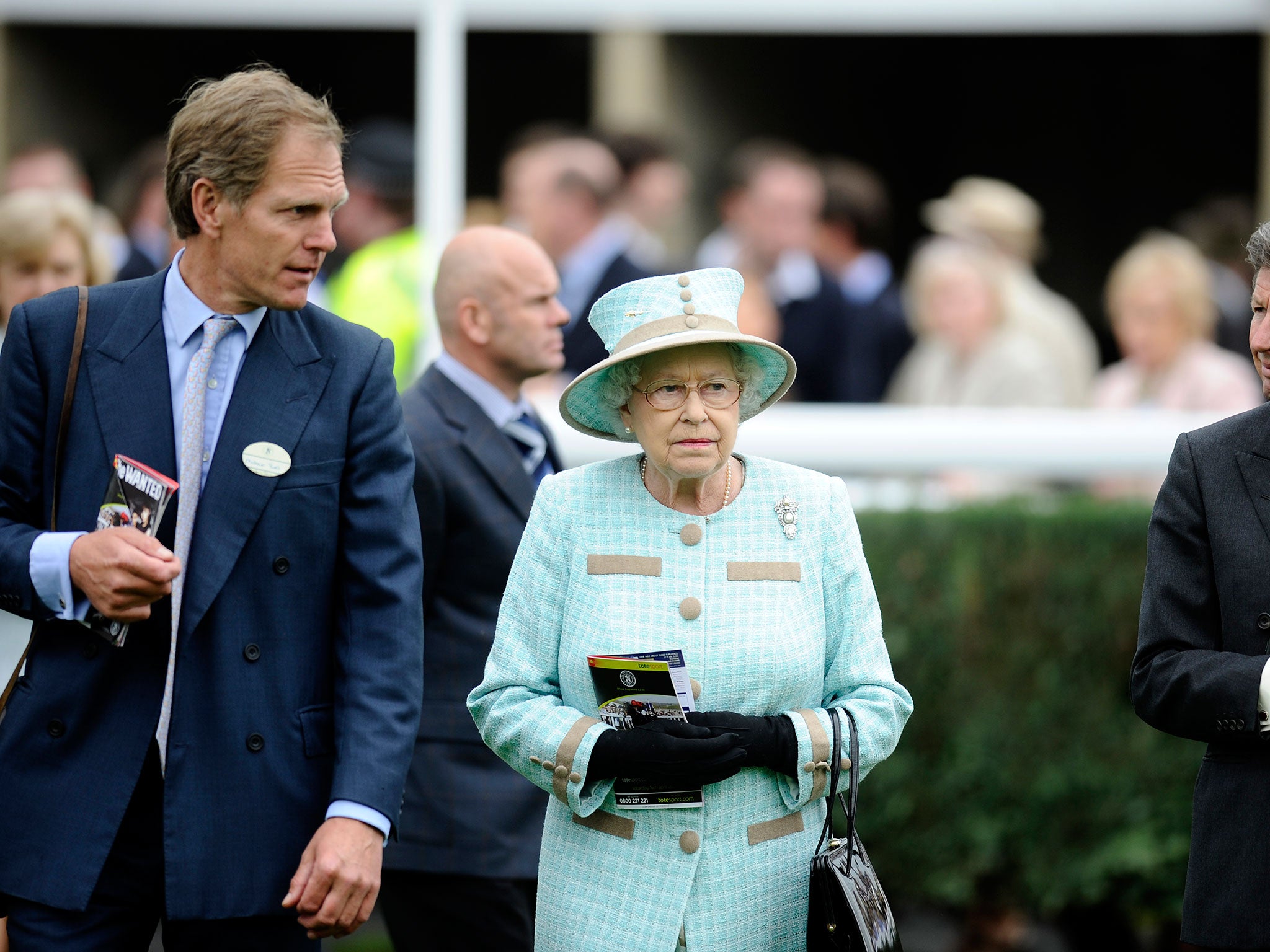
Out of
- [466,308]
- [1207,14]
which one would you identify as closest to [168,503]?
[466,308]

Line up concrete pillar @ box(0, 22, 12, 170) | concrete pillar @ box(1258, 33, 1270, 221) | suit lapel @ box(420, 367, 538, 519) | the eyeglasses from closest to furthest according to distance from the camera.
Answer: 1. the eyeglasses
2. suit lapel @ box(420, 367, 538, 519)
3. concrete pillar @ box(1258, 33, 1270, 221)
4. concrete pillar @ box(0, 22, 12, 170)

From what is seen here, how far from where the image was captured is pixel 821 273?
8914 mm

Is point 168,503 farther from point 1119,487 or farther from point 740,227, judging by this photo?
point 740,227

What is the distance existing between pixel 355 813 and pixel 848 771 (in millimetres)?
924

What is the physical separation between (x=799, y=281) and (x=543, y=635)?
580 cm

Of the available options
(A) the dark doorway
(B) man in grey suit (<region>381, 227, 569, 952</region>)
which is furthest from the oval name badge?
(A) the dark doorway

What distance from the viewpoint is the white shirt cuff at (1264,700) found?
3.14m

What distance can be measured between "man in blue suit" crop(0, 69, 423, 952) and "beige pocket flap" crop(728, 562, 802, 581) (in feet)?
2.05

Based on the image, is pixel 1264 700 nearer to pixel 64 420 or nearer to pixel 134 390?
pixel 134 390

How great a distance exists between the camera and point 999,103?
14859mm

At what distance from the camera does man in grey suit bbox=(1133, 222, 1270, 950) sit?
126 inches

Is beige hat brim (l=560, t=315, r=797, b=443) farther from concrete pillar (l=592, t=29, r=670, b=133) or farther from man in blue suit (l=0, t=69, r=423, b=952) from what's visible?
concrete pillar (l=592, t=29, r=670, b=133)

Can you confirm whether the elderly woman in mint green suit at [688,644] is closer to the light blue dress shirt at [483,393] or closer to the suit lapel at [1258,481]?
the suit lapel at [1258,481]

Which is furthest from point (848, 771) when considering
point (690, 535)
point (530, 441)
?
point (530, 441)
